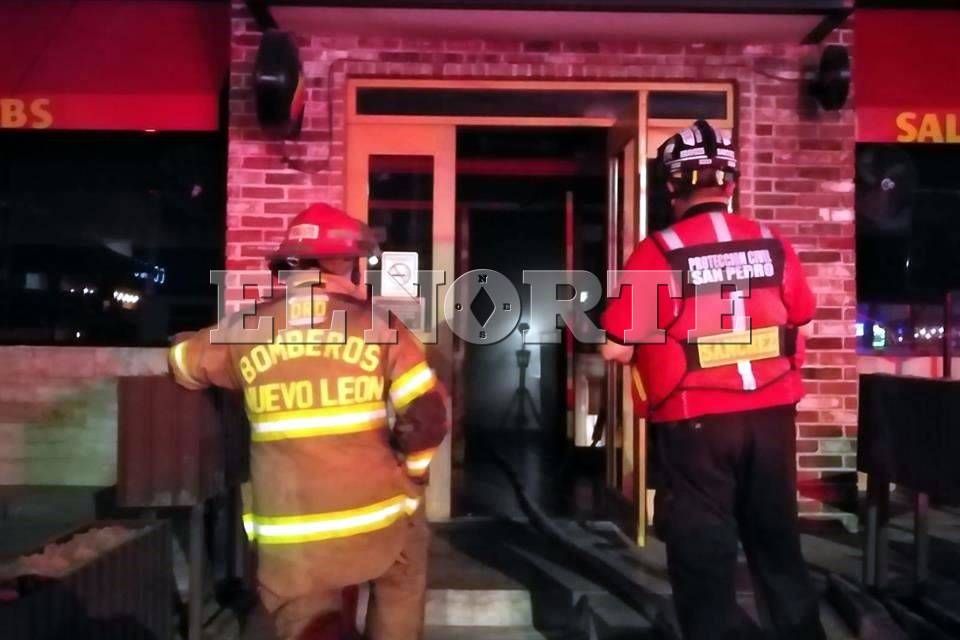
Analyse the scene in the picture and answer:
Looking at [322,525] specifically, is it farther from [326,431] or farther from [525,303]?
[525,303]

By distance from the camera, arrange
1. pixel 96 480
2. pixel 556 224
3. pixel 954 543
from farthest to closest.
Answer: pixel 556 224 < pixel 96 480 < pixel 954 543

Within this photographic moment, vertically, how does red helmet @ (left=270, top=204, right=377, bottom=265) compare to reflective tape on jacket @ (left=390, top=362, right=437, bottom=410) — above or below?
above

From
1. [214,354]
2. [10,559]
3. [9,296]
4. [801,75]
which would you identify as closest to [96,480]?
[9,296]

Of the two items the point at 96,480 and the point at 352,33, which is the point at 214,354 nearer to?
the point at 352,33

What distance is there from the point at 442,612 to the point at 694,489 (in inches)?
74.3

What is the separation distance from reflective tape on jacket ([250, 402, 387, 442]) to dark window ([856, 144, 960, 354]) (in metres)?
4.89

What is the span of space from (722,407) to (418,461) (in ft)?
3.29

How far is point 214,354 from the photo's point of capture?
2.85 metres

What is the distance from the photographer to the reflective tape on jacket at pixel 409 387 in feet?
8.92

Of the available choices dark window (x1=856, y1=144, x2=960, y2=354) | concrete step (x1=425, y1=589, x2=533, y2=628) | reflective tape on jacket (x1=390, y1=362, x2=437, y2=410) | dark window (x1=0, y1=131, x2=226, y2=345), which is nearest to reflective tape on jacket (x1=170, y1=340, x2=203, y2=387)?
reflective tape on jacket (x1=390, y1=362, x2=437, y2=410)

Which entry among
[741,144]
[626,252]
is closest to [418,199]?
[626,252]

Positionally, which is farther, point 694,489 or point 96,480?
point 96,480

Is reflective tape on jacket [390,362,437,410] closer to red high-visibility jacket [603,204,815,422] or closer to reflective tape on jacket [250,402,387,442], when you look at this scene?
reflective tape on jacket [250,402,387,442]

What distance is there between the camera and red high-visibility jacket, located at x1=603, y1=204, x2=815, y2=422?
2.94 m
